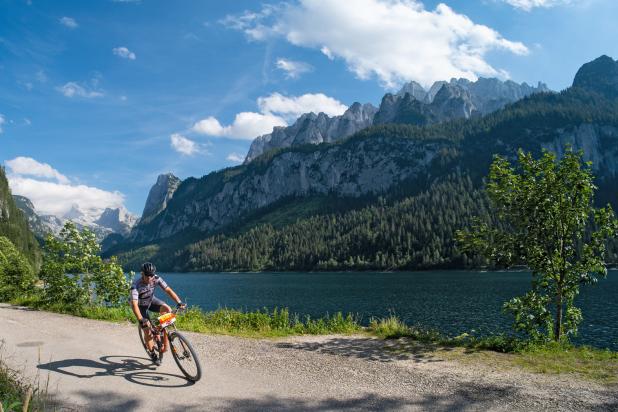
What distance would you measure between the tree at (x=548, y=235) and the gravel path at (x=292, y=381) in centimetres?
601

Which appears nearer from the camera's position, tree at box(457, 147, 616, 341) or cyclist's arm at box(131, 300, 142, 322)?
cyclist's arm at box(131, 300, 142, 322)

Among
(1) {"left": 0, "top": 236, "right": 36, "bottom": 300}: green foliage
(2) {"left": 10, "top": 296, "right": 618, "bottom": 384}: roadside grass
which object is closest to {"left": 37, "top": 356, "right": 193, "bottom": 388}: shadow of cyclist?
(2) {"left": 10, "top": 296, "right": 618, "bottom": 384}: roadside grass

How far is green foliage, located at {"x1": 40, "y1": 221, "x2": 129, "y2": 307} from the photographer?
26719mm

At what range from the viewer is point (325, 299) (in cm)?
8269

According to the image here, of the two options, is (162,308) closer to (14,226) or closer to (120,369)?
(120,369)

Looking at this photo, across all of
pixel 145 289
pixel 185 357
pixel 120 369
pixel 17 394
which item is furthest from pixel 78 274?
pixel 17 394

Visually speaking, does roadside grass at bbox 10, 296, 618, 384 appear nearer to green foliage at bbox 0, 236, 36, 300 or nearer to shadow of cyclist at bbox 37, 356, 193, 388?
shadow of cyclist at bbox 37, 356, 193, 388

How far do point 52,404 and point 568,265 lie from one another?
18916 mm

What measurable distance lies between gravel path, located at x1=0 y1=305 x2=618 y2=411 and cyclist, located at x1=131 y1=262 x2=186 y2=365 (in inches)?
35.8

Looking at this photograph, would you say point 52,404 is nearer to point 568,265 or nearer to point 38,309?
point 568,265

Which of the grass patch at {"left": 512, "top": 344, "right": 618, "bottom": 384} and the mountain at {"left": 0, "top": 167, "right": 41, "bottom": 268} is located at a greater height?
the mountain at {"left": 0, "top": 167, "right": 41, "bottom": 268}

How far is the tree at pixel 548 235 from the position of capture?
1677 centimetres

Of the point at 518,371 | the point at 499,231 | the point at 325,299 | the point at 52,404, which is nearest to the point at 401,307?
the point at 325,299

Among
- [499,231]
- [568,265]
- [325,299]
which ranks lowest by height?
[325,299]
